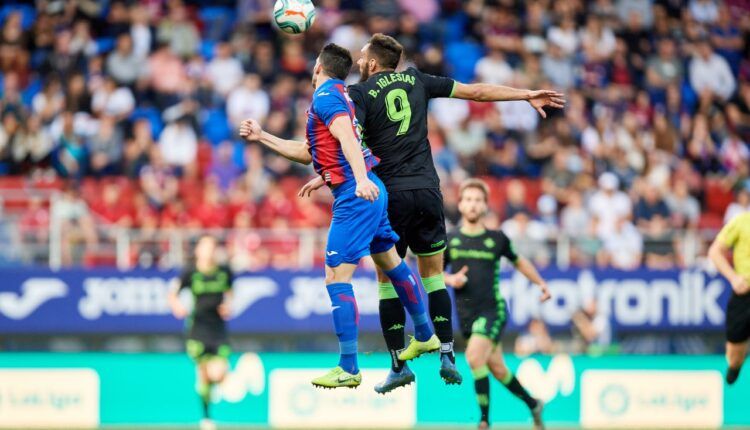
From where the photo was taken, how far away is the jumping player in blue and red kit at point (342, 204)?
9.73 m

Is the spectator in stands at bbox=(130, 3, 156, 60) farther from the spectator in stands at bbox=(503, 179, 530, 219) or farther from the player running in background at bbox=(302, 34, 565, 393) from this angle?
the player running in background at bbox=(302, 34, 565, 393)

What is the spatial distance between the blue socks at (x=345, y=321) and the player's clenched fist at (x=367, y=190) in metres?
1.05

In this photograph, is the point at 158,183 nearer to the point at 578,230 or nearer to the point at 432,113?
the point at 432,113

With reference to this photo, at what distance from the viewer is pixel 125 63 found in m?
21.8

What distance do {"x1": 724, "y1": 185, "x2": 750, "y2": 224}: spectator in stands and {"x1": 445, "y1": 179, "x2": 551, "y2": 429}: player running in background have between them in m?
6.61

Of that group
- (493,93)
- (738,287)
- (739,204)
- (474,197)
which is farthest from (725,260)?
(739,204)

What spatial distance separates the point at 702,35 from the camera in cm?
2506

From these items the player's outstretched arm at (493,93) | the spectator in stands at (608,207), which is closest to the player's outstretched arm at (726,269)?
the player's outstretched arm at (493,93)

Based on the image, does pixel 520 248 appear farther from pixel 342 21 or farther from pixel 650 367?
pixel 342 21

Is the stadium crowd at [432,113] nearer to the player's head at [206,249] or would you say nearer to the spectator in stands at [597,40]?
the spectator in stands at [597,40]

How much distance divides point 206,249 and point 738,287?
718 centimetres

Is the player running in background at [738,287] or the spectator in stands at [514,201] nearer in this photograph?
the player running in background at [738,287]

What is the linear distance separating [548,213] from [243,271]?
4.80 metres

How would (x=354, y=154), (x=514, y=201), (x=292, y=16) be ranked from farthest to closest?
(x=514, y=201)
(x=292, y=16)
(x=354, y=154)
